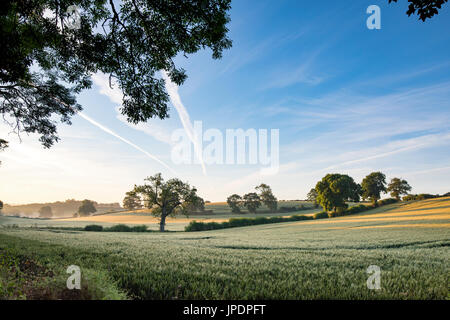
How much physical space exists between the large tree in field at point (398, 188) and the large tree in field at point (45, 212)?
217926mm

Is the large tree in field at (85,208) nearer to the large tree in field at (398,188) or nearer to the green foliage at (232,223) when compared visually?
the green foliage at (232,223)

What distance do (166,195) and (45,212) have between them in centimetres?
16912

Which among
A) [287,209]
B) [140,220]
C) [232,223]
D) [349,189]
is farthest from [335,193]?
[140,220]

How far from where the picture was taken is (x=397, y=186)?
76.0 metres

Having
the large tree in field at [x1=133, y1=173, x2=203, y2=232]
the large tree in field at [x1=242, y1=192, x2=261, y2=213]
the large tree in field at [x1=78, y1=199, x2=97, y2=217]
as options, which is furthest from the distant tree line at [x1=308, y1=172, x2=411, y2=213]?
the large tree in field at [x1=78, y1=199, x2=97, y2=217]

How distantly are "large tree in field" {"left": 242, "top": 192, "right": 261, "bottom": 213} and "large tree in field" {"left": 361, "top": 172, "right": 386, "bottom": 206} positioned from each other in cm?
4160

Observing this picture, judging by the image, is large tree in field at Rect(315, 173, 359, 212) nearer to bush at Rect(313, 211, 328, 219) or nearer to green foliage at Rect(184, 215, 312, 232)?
bush at Rect(313, 211, 328, 219)

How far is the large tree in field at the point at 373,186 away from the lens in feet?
229

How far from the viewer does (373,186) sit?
2753 inches

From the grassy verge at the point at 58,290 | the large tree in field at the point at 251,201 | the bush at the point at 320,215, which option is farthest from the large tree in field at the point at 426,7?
the large tree in field at the point at 251,201

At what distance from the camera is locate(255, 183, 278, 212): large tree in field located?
299ft
